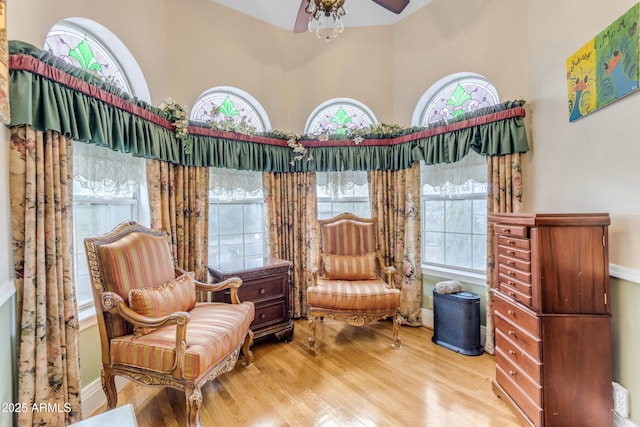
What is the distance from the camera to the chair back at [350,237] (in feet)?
10.4

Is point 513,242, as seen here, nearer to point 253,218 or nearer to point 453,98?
point 453,98

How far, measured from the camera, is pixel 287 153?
A: 10.9 feet

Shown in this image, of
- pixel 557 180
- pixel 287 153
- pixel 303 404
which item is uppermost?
pixel 287 153

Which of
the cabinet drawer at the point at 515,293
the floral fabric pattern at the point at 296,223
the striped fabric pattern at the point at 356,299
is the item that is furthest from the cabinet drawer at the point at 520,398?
the floral fabric pattern at the point at 296,223

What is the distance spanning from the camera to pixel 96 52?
2.21 m

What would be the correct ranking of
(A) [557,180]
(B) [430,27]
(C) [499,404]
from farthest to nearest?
(B) [430,27] < (A) [557,180] < (C) [499,404]

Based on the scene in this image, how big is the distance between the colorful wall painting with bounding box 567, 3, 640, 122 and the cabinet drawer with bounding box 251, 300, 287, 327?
2.80 metres

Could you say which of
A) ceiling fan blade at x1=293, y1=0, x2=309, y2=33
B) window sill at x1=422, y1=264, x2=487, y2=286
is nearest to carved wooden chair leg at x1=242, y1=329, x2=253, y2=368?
window sill at x1=422, y1=264, x2=487, y2=286

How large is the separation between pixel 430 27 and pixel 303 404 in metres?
3.77

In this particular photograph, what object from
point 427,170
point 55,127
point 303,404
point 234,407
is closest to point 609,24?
point 427,170

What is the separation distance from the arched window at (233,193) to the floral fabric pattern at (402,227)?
4.64 ft

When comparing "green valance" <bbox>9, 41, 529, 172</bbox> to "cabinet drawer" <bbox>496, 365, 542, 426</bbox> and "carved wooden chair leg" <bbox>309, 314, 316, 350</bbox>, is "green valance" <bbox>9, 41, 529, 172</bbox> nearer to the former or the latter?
"carved wooden chair leg" <bbox>309, 314, 316, 350</bbox>

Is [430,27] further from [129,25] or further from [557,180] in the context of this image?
[129,25]

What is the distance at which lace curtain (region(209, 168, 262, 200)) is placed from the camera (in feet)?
9.86
